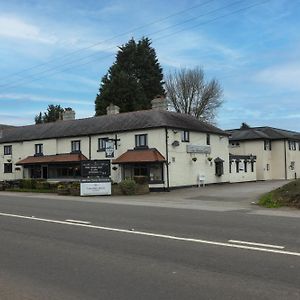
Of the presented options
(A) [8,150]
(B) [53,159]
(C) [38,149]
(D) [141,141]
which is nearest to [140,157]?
(D) [141,141]

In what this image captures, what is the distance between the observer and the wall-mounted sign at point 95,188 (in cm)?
3323

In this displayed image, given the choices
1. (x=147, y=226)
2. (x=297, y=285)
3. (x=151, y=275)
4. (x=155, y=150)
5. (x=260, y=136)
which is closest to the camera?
(x=297, y=285)

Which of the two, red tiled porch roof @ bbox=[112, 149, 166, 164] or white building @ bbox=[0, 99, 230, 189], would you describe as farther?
white building @ bbox=[0, 99, 230, 189]

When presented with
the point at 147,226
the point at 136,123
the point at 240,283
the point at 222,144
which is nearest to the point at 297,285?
the point at 240,283

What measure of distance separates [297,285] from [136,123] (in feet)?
116

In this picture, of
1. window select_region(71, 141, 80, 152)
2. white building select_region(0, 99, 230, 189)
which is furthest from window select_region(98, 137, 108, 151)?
window select_region(71, 141, 80, 152)

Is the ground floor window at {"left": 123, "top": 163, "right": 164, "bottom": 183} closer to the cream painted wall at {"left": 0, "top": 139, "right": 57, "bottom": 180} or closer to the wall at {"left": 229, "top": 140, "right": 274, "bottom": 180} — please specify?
the cream painted wall at {"left": 0, "top": 139, "right": 57, "bottom": 180}

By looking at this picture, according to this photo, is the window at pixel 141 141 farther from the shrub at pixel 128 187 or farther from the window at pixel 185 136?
the shrub at pixel 128 187

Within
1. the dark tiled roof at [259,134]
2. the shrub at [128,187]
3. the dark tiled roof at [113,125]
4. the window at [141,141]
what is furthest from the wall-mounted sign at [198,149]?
the dark tiled roof at [259,134]

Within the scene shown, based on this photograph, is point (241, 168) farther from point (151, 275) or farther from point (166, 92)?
point (151, 275)

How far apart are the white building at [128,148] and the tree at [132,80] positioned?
17.1 meters

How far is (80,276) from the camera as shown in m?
7.61

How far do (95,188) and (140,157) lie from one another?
6596 millimetres

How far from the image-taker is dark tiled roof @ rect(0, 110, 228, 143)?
40781 millimetres
